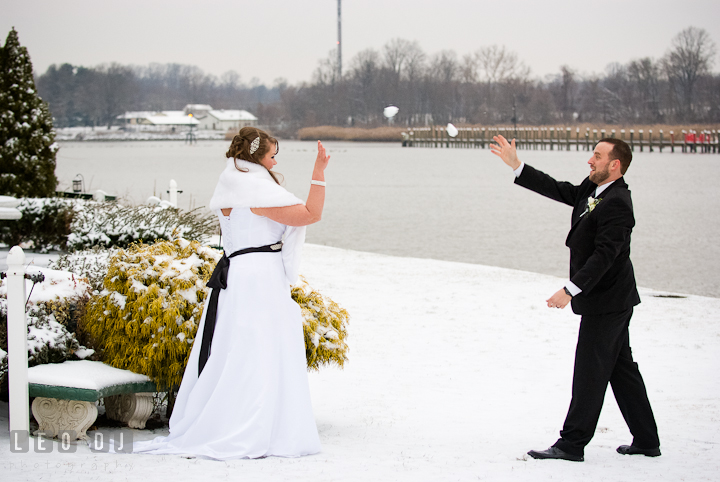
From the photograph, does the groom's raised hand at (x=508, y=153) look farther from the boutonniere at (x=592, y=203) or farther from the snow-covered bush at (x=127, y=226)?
the snow-covered bush at (x=127, y=226)

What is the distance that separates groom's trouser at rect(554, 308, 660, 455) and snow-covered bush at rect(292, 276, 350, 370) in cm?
156

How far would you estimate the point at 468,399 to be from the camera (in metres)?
6.34

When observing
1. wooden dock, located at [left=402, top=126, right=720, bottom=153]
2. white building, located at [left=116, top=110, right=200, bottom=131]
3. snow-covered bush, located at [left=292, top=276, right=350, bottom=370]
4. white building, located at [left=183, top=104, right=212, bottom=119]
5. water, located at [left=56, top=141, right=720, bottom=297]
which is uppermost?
white building, located at [left=183, top=104, right=212, bottom=119]

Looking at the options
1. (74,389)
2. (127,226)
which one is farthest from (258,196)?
(127,226)

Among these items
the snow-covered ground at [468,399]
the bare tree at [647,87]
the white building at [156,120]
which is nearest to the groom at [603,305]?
the snow-covered ground at [468,399]

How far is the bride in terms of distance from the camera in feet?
14.6

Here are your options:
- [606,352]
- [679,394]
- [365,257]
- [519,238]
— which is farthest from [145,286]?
[519,238]

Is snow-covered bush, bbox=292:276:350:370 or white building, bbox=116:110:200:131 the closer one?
snow-covered bush, bbox=292:276:350:370

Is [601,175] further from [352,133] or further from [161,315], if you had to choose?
[352,133]

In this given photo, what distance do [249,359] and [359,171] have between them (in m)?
58.4

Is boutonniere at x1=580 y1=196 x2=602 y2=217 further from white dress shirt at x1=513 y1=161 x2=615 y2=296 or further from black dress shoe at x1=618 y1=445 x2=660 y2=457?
black dress shoe at x1=618 y1=445 x2=660 y2=457

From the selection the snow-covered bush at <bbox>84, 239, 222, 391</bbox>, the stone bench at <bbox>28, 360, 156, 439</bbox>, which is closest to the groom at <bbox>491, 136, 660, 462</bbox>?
the snow-covered bush at <bbox>84, 239, 222, 391</bbox>

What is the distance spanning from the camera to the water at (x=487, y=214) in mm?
19828

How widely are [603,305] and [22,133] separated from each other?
12.6 m
